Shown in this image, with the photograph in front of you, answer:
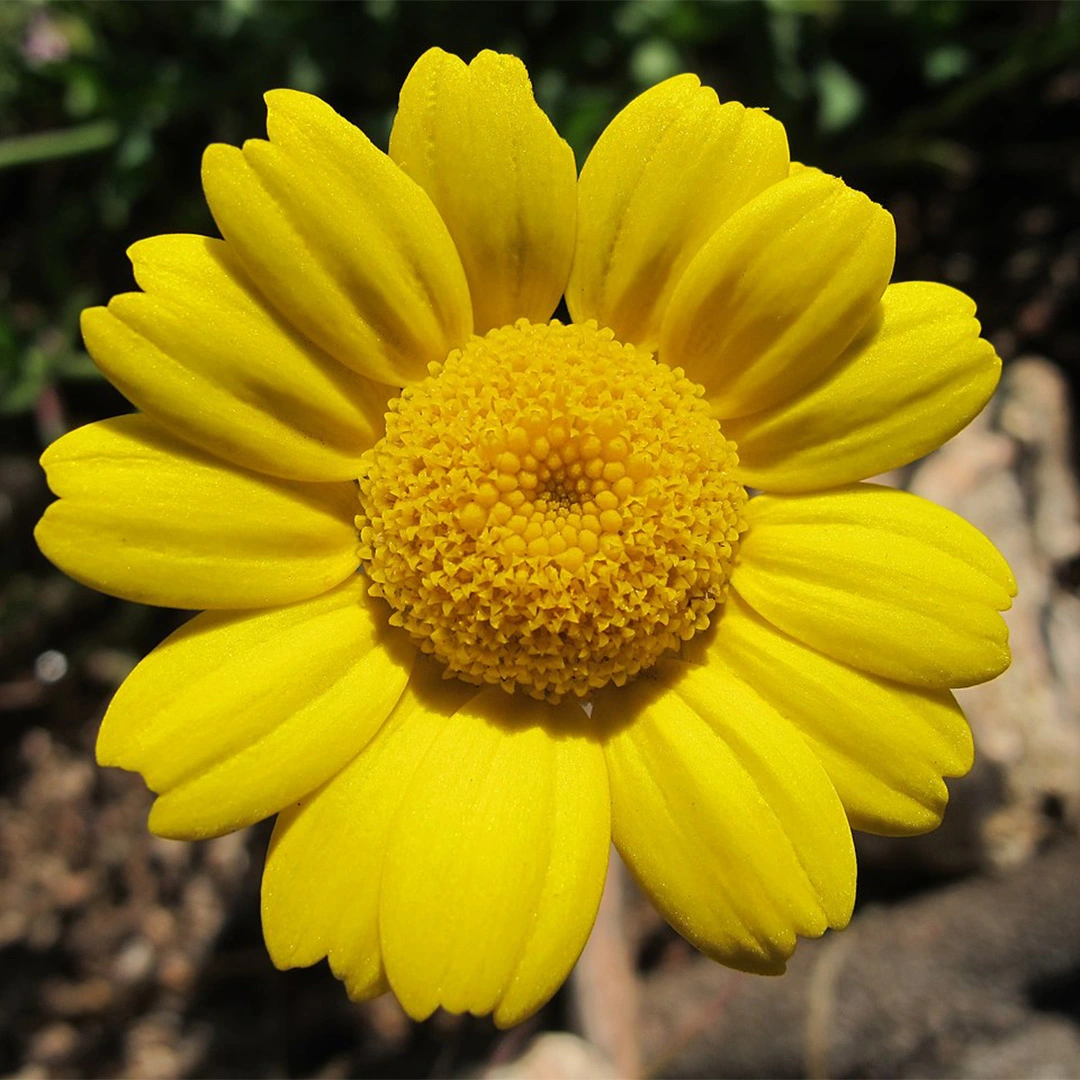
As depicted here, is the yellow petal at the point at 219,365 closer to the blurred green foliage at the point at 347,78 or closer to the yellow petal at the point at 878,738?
the yellow petal at the point at 878,738

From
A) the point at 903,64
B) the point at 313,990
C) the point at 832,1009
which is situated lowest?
the point at 832,1009

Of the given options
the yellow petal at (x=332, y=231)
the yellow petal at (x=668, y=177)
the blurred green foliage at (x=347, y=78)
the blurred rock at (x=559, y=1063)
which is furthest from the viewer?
the blurred green foliage at (x=347, y=78)

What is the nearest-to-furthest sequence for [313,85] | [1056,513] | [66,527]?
[66,527], [313,85], [1056,513]

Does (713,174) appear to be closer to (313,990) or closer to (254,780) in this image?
(254,780)

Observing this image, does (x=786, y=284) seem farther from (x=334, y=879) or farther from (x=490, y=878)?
(x=334, y=879)

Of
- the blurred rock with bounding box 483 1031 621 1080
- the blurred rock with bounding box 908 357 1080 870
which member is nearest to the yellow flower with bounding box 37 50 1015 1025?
the blurred rock with bounding box 483 1031 621 1080

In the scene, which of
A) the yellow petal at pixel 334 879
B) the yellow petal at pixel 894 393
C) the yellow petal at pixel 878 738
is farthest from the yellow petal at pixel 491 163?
the yellow petal at pixel 334 879

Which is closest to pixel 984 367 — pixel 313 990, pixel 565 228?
pixel 565 228

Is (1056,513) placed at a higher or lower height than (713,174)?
lower
